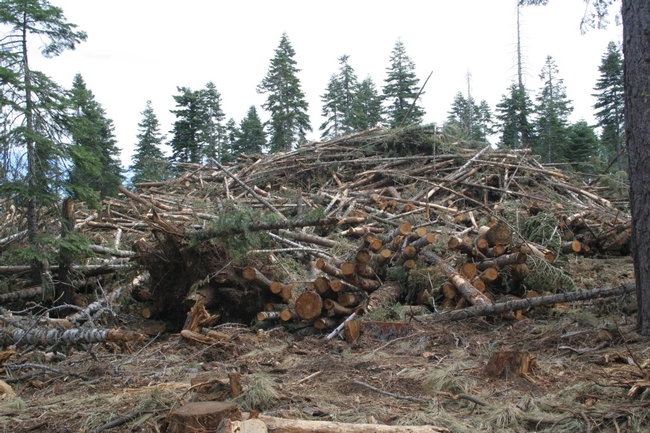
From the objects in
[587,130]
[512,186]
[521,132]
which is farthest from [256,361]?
[521,132]

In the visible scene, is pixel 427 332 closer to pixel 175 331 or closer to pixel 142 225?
pixel 175 331

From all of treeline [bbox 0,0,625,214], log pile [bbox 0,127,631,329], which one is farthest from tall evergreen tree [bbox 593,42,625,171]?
log pile [bbox 0,127,631,329]

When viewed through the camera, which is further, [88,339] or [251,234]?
[251,234]

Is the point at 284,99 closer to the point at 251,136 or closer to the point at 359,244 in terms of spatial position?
the point at 251,136

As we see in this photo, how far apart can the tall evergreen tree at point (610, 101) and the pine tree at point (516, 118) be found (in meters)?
5.12

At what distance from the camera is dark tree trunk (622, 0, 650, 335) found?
4.57 m

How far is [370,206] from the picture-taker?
39.2ft

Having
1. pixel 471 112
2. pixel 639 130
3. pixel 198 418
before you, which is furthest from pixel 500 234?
pixel 471 112

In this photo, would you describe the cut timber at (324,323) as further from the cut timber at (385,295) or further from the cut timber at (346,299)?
the cut timber at (385,295)

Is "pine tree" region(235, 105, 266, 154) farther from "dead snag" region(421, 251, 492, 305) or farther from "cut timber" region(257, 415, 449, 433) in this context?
"cut timber" region(257, 415, 449, 433)

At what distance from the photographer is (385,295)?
268 inches

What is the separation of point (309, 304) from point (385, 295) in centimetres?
112

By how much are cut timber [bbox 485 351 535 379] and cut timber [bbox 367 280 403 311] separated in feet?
7.99

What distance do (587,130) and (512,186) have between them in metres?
17.6
